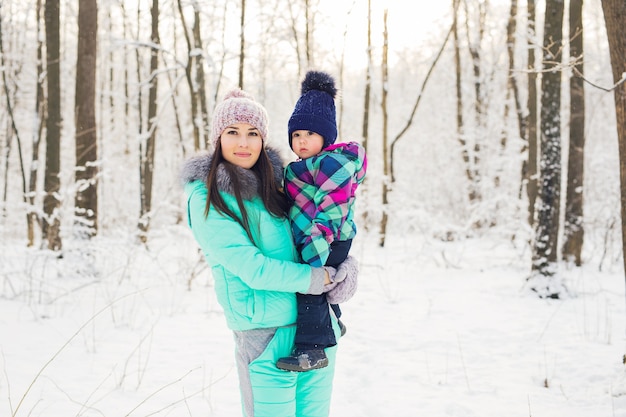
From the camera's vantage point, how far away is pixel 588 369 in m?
3.73

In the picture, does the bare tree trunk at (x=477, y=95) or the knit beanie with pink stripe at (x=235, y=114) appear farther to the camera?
the bare tree trunk at (x=477, y=95)

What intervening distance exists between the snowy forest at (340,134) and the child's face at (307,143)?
0.12 m

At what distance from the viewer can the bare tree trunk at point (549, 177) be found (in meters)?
6.01

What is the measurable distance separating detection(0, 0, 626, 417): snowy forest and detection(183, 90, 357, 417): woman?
0.83 ft

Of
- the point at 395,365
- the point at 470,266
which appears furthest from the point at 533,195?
the point at 395,365

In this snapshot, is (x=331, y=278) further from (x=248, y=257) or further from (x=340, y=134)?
(x=340, y=134)

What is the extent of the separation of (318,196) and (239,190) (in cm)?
34

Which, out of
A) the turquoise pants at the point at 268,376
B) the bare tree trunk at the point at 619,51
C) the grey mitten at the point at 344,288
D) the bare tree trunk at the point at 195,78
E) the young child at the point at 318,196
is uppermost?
the bare tree trunk at the point at 195,78

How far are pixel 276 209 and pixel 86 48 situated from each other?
6.60m

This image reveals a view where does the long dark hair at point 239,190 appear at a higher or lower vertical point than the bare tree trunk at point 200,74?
lower

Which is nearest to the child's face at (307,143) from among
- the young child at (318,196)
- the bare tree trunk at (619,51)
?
the young child at (318,196)

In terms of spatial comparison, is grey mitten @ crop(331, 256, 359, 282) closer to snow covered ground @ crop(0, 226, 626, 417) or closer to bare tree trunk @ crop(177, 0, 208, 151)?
snow covered ground @ crop(0, 226, 626, 417)

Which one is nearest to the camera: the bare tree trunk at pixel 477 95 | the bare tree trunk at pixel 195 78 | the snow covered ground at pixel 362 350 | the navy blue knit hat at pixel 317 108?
the navy blue knit hat at pixel 317 108

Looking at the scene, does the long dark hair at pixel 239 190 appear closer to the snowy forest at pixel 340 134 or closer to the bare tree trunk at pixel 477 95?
the snowy forest at pixel 340 134
